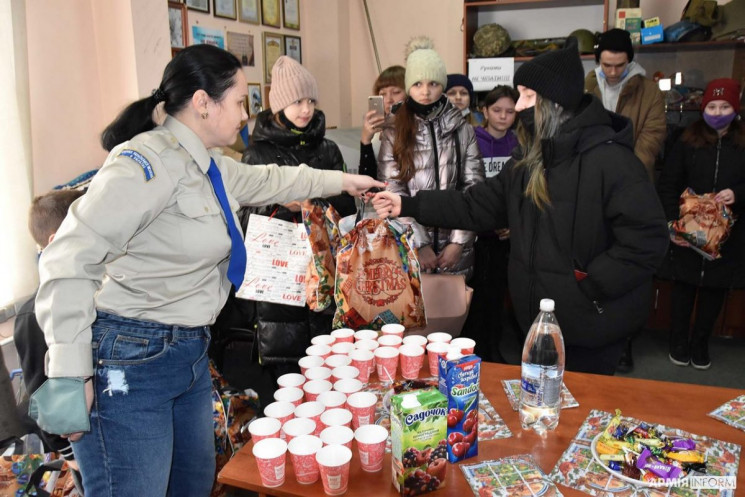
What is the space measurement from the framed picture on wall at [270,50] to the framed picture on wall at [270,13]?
0.07m

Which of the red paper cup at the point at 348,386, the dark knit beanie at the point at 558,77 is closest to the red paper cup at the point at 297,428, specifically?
the red paper cup at the point at 348,386

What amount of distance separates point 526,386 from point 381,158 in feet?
5.10

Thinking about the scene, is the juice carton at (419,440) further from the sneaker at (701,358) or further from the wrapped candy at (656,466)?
the sneaker at (701,358)

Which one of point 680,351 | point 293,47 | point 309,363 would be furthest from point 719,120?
point 293,47

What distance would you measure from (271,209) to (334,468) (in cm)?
148

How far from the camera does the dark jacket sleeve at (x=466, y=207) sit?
2021 mm

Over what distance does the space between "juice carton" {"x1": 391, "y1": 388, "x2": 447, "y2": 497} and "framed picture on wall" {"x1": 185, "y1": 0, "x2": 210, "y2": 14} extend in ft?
9.53

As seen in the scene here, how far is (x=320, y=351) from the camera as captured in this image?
1.59 metres

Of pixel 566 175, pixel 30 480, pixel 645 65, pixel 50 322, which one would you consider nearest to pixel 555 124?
pixel 566 175

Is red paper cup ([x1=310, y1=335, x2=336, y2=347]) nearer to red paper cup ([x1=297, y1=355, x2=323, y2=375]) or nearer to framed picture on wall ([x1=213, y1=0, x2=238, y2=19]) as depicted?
red paper cup ([x1=297, y1=355, x2=323, y2=375])

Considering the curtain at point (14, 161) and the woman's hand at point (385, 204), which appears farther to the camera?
the curtain at point (14, 161)

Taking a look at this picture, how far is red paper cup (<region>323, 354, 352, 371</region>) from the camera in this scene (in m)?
1.53

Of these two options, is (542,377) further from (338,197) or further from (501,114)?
(501,114)

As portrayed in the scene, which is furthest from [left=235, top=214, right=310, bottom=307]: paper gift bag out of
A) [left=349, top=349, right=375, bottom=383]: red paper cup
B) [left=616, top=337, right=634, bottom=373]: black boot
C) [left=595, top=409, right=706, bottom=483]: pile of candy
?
[left=616, top=337, right=634, bottom=373]: black boot
